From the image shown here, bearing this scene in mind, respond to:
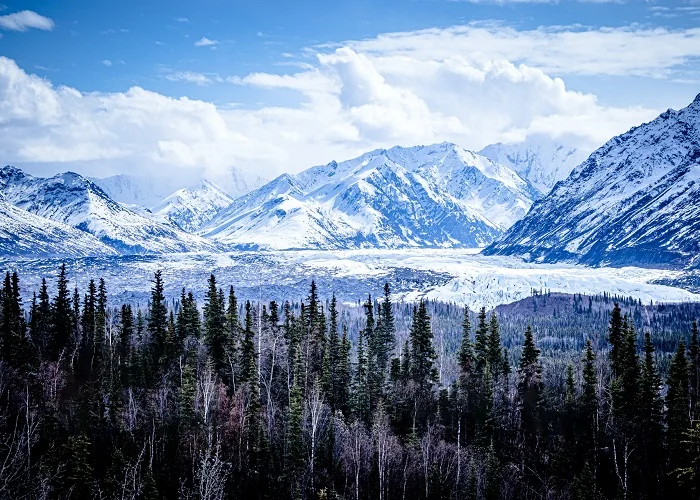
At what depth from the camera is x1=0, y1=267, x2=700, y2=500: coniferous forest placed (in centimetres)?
7638

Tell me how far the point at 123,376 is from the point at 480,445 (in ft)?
169

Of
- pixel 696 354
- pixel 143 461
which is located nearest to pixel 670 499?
pixel 696 354

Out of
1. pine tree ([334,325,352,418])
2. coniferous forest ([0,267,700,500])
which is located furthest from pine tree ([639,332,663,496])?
pine tree ([334,325,352,418])

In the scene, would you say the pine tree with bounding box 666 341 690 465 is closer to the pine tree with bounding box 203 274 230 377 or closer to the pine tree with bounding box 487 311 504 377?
the pine tree with bounding box 487 311 504 377

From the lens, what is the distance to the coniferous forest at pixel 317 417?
76.4m

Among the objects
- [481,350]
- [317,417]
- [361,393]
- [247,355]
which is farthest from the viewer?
[481,350]

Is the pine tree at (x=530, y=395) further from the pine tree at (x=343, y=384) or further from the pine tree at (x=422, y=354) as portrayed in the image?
the pine tree at (x=343, y=384)

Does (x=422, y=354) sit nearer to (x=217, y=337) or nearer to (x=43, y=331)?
(x=217, y=337)

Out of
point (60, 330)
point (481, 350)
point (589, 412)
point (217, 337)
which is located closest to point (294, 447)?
point (217, 337)

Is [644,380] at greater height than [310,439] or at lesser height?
greater

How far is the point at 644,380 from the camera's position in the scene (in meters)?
87.2

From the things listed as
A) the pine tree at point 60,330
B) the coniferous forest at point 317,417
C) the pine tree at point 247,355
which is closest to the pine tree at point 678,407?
the coniferous forest at point 317,417

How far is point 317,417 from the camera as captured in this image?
7475 centimetres

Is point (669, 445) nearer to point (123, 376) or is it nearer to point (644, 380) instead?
point (644, 380)
